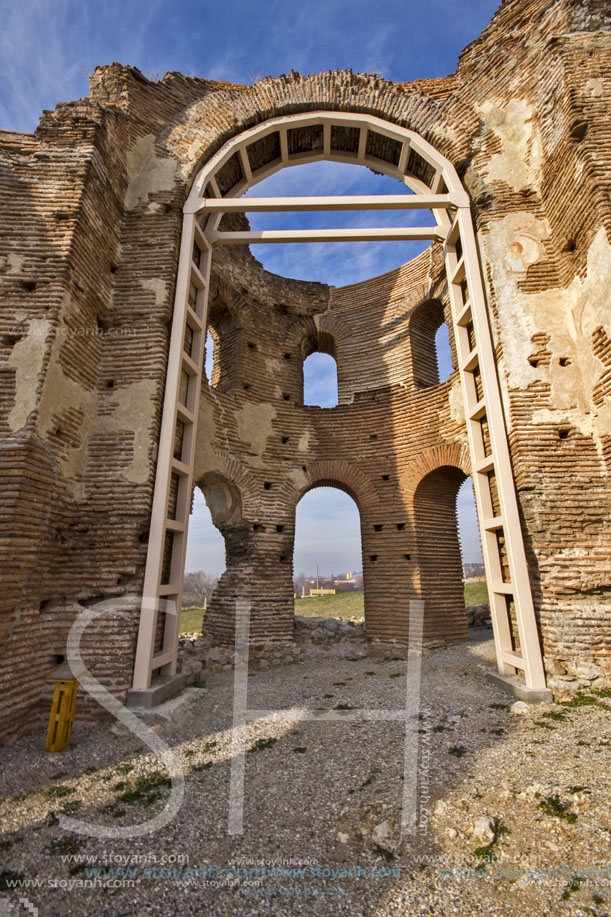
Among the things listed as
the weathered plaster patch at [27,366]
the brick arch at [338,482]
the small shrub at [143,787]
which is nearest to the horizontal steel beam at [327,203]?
the weathered plaster patch at [27,366]

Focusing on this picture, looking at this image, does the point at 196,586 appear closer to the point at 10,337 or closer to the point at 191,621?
the point at 191,621

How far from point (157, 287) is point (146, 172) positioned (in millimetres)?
2340

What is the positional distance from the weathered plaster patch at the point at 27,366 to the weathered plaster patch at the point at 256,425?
13.9 ft

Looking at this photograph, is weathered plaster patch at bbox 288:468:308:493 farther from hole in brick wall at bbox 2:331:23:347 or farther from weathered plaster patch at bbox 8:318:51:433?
hole in brick wall at bbox 2:331:23:347

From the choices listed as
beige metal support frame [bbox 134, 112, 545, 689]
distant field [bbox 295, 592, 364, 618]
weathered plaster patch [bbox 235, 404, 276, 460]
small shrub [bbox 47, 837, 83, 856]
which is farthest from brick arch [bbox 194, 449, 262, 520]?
distant field [bbox 295, 592, 364, 618]

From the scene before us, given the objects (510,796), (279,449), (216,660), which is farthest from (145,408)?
(510,796)

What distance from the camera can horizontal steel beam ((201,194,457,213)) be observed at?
6.79 metres

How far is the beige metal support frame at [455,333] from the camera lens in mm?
5211

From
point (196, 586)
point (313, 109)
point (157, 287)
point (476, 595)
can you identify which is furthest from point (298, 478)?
point (196, 586)

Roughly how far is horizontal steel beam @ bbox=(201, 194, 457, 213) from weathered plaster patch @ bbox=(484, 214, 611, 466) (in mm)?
1455

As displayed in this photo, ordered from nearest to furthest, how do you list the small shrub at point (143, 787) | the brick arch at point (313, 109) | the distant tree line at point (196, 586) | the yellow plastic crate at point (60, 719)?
the small shrub at point (143, 787) < the yellow plastic crate at point (60, 719) < the brick arch at point (313, 109) < the distant tree line at point (196, 586)

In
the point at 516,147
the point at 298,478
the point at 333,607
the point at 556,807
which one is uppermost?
the point at 516,147

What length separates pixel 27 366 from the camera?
15.7 ft

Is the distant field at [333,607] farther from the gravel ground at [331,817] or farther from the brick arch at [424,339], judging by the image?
the gravel ground at [331,817]
